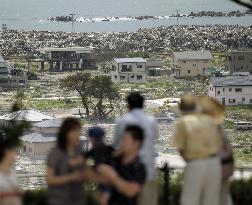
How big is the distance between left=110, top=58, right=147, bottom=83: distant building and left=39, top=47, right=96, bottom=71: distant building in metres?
8.48

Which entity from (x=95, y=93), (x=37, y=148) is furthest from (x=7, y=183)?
(x=95, y=93)

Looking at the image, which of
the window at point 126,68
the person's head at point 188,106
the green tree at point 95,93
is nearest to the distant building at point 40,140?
the green tree at point 95,93

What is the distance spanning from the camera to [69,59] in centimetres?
5550

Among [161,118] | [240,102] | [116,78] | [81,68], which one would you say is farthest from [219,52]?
[161,118]

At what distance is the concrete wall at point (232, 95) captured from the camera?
38.1 m

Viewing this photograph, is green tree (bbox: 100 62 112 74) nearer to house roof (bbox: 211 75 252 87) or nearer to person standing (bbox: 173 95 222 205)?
house roof (bbox: 211 75 252 87)

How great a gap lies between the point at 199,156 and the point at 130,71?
42.0 m

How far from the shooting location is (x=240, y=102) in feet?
127

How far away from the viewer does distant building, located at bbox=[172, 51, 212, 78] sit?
49.5m

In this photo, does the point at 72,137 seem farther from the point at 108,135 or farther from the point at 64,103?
the point at 64,103

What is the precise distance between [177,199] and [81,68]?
1935 inches

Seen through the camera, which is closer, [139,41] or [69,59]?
[69,59]

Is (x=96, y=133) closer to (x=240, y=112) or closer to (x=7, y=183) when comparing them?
(x=7, y=183)

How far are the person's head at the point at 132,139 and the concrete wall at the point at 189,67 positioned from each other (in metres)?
44.8
